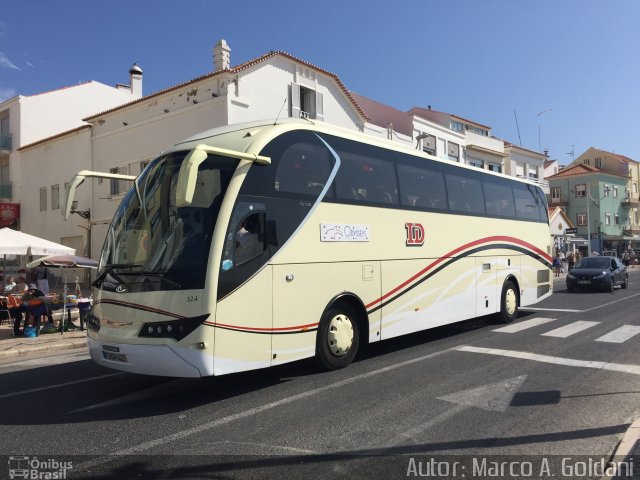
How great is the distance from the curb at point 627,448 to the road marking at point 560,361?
108 inches

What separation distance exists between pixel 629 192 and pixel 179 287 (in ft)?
245

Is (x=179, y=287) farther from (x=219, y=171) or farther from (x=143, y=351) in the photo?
(x=219, y=171)

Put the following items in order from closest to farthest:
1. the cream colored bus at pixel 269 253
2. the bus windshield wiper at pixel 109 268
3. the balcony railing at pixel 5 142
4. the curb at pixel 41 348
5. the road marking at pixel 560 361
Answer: the cream colored bus at pixel 269 253
the bus windshield wiper at pixel 109 268
the road marking at pixel 560 361
the curb at pixel 41 348
the balcony railing at pixel 5 142

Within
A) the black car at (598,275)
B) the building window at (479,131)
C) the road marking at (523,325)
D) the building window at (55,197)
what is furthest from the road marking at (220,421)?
the building window at (479,131)

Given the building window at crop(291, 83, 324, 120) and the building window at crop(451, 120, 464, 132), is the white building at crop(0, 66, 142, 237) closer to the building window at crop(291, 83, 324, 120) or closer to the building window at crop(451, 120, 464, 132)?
the building window at crop(291, 83, 324, 120)

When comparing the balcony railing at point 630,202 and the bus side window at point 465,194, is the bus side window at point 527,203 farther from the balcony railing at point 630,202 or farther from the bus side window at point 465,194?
the balcony railing at point 630,202

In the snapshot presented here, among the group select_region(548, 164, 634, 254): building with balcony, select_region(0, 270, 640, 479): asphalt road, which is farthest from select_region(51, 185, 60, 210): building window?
select_region(548, 164, 634, 254): building with balcony

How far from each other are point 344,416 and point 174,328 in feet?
6.71

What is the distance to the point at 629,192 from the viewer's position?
6544 cm

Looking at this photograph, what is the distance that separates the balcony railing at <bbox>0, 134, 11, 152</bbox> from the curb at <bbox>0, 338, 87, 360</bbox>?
24.8 metres

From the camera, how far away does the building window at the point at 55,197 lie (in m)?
26.9

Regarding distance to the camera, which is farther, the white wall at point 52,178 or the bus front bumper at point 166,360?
the white wall at point 52,178

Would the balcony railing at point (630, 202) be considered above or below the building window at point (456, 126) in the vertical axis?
below

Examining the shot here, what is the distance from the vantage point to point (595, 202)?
59.0 m
